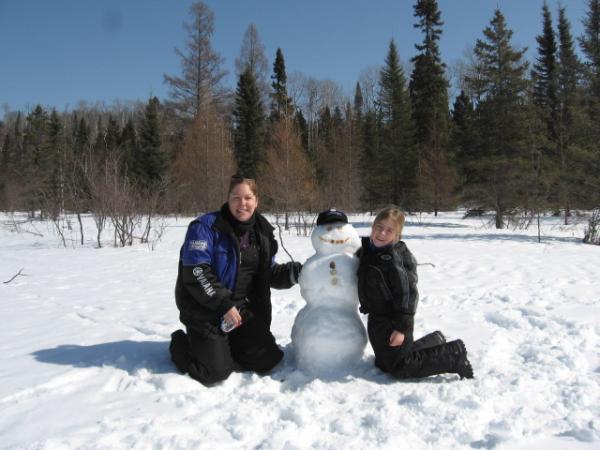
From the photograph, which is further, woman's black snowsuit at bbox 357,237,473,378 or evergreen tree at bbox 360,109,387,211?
evergreen tree at bbox 360,109,387,211

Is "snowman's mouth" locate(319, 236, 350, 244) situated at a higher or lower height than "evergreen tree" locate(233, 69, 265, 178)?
lower

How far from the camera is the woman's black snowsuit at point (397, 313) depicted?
2.80 metres

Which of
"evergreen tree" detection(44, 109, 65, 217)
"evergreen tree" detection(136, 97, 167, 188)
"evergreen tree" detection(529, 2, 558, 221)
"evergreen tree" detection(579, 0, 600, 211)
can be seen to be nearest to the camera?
"evergreen tree" detection(579, 0, 600, 211)

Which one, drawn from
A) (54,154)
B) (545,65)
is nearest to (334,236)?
(54,154)

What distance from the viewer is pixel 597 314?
13.8 ft

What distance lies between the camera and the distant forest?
12430mm

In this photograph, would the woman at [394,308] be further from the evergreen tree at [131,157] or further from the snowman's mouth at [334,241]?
the evergreen tree at [131,157]

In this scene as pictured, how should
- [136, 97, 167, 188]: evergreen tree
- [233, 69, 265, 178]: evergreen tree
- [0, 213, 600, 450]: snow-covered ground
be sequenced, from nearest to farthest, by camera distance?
[0, 213, 600, 450]: snow-covered ground < [136, 97, 167, 188]: evergreen tree < [233, 69, 265, 178]: evergreen tree

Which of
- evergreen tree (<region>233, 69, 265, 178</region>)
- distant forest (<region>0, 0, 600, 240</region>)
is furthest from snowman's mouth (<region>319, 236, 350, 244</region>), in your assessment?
evergreen tree (<region>233, 69, 265, 178</region>)

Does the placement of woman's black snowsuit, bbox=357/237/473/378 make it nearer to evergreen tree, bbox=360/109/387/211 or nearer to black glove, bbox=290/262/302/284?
black glove, bbox=290/262/302/284

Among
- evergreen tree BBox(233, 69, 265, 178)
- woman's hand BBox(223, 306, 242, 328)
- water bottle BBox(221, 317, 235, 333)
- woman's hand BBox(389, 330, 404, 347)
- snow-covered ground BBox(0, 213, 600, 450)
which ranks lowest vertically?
snow-covered ground BBox(0, 213, 600, 450)

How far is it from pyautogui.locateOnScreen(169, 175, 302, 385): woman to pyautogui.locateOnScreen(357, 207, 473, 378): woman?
0.67 meters

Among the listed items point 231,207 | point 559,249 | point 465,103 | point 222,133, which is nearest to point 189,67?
point 222,133

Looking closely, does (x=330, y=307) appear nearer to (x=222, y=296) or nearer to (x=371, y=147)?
(x=222, y=296)
